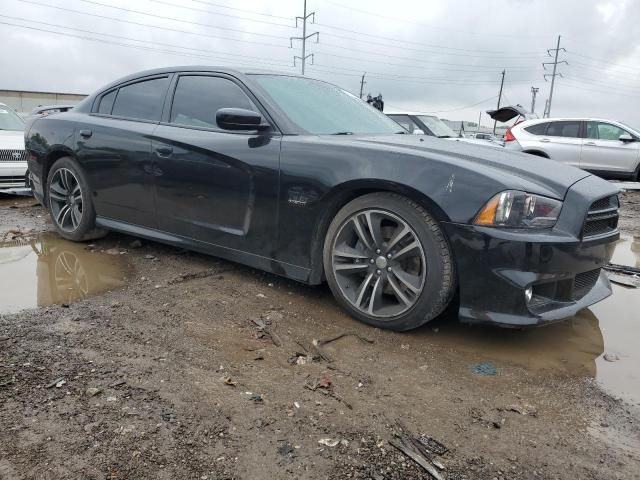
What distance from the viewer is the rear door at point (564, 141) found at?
1156 cm

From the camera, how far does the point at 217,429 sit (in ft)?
6.60

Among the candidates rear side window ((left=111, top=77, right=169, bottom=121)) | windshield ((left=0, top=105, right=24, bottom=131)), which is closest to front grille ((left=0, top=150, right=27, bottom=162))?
windshield ((left=0, top=105, right=24, bottom=131))

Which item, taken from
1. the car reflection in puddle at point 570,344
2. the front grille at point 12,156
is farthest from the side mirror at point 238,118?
the front grille at point 12,156

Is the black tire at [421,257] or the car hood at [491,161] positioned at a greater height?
the car hood at [491,161]

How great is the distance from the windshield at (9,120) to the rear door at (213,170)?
596 centimetres

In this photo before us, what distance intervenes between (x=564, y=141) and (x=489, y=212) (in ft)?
33.9

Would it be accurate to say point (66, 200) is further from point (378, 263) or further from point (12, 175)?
point (12, 175)

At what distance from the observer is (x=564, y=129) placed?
11727 mm

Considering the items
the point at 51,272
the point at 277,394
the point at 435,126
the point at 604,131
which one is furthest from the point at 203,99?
the point at 604,131

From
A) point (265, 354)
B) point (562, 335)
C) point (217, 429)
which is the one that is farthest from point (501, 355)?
point (217, 429)

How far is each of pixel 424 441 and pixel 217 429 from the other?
2.61 feet

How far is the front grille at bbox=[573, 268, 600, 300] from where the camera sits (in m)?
2.85

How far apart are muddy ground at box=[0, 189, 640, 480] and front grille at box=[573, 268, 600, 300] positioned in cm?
30

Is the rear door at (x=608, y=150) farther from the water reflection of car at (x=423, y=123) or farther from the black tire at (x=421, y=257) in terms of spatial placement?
the black tire at (x=421, y=257)
